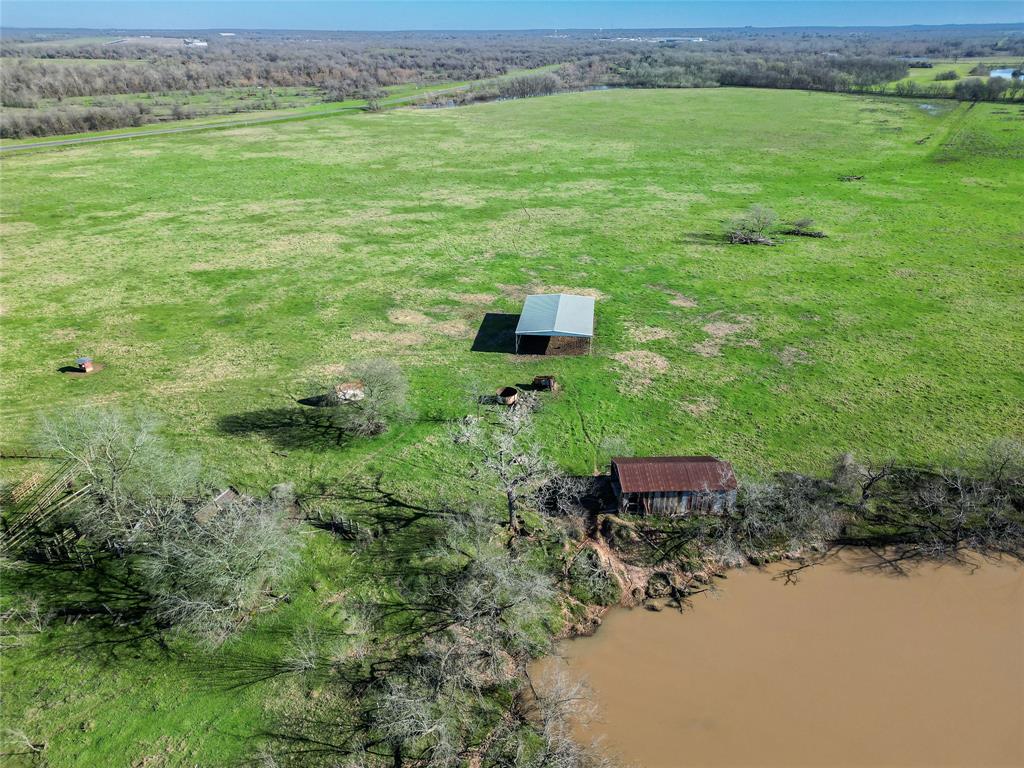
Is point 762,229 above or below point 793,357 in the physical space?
above

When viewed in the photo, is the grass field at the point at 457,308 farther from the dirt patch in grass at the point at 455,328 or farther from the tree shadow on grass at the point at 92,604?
the tree shadow on grass at the point at 92,604

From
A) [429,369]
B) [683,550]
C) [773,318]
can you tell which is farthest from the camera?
[773,318]

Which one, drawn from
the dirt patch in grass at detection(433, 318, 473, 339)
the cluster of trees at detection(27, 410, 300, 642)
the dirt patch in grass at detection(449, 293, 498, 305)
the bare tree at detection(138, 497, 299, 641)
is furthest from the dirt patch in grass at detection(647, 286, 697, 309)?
the bare tree at detection(138, 497, 299, 641)

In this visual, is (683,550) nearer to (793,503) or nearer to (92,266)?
(793,503)

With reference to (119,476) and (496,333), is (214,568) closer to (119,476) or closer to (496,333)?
(119,476)

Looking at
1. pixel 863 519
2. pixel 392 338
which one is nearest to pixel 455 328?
pixel 392 338

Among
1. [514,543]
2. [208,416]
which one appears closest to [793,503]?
[514,543]
